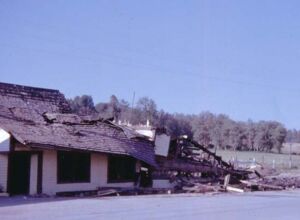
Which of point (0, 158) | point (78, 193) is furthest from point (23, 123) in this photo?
point (78, 193)

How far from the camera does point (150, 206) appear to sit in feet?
69.8

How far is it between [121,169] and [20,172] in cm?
671

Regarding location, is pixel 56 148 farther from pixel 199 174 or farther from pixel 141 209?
pixel 199 174

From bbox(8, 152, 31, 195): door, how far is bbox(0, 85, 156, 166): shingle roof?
1234mm

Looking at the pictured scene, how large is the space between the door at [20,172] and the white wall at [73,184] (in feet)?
2.72

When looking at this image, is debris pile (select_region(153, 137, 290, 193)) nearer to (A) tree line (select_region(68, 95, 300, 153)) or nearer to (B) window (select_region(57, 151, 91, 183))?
(B) window (select_region(57, 151, 91, 183))

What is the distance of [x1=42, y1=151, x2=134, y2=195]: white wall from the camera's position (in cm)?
2695

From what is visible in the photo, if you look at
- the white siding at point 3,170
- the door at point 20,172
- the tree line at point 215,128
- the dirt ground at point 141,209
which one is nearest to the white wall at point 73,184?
the door at point 20,172

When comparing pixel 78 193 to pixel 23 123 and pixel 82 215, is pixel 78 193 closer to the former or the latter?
pixel 23 123

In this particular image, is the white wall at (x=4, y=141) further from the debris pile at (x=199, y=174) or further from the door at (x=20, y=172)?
the debris pile at (x=199, y=174)

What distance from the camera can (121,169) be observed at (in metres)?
31.3

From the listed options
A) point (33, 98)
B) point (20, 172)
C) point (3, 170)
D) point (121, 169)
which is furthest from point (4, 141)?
point (121, 169)

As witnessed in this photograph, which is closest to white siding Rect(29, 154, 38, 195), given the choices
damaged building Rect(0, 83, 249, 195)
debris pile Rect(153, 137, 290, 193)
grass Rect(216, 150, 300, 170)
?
damaged building Rect(0, 83, 249, 195)

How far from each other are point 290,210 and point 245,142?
98.4 metres
